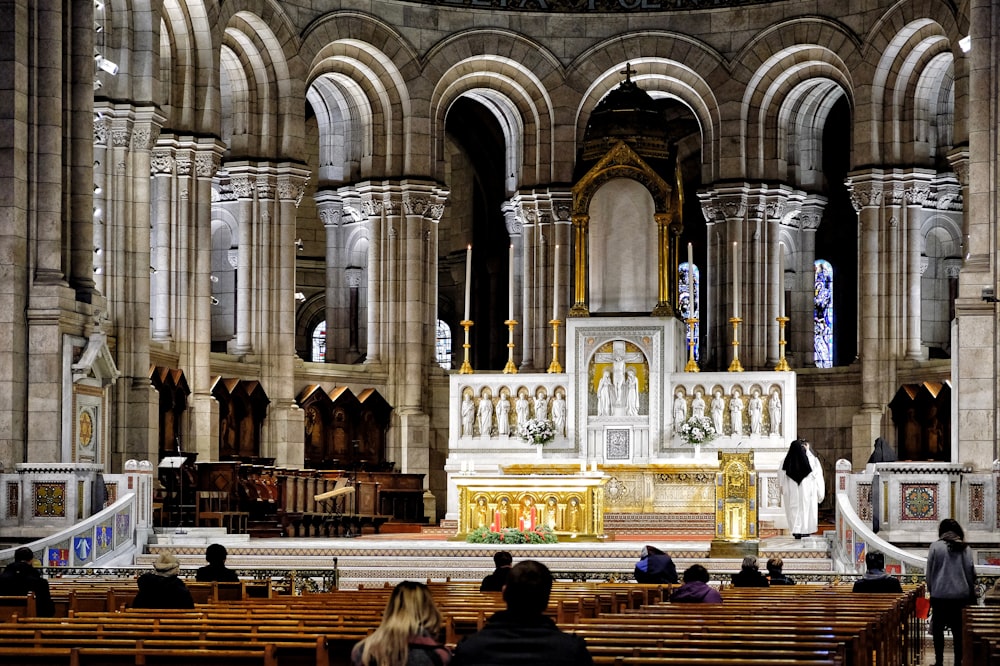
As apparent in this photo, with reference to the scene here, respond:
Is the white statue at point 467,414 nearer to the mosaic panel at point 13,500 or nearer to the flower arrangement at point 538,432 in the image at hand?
the flower arrangement at point 538,432

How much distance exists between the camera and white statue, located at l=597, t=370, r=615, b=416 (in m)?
29.7

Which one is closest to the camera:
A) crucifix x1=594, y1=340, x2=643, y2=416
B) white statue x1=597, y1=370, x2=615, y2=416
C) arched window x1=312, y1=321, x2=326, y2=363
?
crucifix x1=594, y1=340, x2=643, y2=416

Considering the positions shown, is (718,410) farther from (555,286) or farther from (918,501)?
(918,501)

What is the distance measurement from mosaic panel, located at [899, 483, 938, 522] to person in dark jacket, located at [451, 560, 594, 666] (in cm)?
1586

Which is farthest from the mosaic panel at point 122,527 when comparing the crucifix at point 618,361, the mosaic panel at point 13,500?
the crucifix at point 618,361

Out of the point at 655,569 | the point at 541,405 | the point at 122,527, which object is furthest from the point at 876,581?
the point at 541,405

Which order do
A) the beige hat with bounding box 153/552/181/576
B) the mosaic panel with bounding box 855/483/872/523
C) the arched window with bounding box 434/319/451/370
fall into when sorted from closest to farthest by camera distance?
the beige hat with bounding box 153/552/181/576 < the mosaic panel with bounding box 855/483/872/523 < the arched window with bounding box 434/319/451/370

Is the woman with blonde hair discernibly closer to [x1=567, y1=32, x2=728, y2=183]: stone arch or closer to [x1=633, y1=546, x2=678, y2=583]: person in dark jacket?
[x1=633, y1=546, x2=678, y2=583]: person in dark jacket

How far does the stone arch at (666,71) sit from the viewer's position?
3400cm

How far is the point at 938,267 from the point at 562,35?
8.73 m

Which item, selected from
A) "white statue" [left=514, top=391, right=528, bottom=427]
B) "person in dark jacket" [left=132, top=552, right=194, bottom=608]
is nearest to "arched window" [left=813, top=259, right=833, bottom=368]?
"white statue" [left=514, top=391, right=528, bottom=427]

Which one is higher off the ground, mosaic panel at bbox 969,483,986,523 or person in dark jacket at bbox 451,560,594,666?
person in dark jacket at bbox 451,560,594,666

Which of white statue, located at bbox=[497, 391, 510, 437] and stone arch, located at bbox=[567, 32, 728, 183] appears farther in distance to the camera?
stone arch, located at bbox=[567, 32, 728, 183]

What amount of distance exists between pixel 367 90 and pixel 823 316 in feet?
37.2
